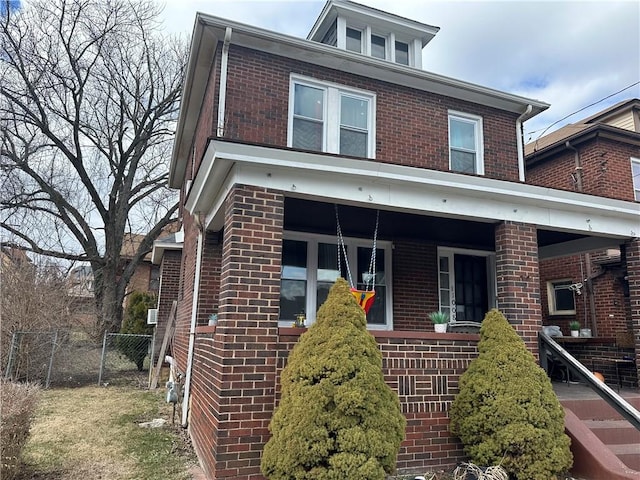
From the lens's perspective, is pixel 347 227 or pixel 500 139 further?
pixel 500 139

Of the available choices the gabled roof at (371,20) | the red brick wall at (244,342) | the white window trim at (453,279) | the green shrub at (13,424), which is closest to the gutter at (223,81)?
the red brick wall at (244,342)

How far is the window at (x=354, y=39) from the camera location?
9.70m

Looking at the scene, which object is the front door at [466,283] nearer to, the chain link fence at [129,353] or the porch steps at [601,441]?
the porch steps at [601,441]

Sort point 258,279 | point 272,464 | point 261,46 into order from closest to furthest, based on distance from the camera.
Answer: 1. point 272,464
2. point 258,279
3. point 261,46

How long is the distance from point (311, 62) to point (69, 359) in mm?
9728

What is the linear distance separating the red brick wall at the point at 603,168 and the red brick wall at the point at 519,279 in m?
5.65

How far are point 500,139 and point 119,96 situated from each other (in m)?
17.6

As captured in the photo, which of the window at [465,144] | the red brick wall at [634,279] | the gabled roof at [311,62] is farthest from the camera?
the window at [465,144]

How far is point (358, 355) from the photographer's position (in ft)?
13.3

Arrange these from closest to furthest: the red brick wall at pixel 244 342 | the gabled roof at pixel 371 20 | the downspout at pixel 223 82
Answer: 1. the red brick wall at pixel 244 342
2. the downspout at pixel 223 82
3. the gabled roof at pixel 371 20

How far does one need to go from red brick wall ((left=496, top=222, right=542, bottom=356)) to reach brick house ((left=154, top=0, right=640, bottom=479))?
21 millimetres

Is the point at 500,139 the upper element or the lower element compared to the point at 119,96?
lower

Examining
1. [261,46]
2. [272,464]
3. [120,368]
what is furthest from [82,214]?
[272,464]

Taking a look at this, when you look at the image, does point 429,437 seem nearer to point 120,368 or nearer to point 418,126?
point 418,126
